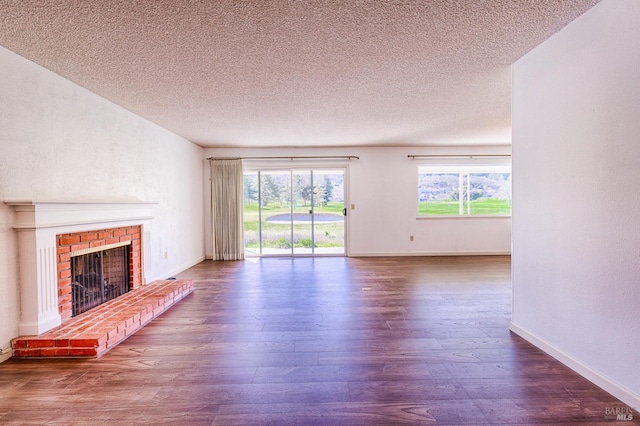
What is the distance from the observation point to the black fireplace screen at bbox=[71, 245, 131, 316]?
9.07 feet

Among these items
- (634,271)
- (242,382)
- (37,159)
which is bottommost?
(242,382)

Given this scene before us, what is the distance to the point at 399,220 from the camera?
6223 mm

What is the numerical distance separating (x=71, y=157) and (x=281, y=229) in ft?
12.7

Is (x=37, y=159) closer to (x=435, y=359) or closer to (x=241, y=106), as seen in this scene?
(x=241, y=106)

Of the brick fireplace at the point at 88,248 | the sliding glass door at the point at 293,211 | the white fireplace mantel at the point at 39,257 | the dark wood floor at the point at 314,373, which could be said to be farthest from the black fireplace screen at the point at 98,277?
the sliding glass door at the point at 293,211

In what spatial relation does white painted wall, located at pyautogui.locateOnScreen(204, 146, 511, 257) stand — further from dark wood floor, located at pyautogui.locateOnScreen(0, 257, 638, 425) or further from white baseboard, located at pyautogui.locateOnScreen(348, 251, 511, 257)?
dark wood floor, located at pyautogui.locateOnScreen(0, 257, 638, 425)

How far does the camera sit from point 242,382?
1.87 meters

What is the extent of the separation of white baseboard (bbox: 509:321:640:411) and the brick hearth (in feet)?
10.7

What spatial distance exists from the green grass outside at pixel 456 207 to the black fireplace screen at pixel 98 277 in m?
Answer: 5.22

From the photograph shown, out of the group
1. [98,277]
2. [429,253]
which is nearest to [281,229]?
[429,253]

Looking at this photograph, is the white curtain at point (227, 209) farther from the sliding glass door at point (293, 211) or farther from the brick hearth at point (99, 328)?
the brick hearth at point (99, 328)

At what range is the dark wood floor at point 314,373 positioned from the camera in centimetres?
158

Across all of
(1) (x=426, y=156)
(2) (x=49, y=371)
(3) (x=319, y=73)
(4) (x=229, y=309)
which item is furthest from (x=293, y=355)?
(1) (x=426, y=156)

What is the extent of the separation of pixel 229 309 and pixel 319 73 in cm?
249
